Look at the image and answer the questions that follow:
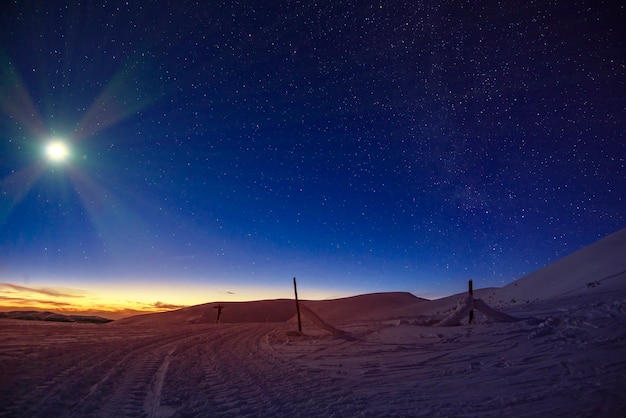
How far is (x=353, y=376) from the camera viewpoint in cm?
815

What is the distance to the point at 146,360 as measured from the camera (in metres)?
10.6

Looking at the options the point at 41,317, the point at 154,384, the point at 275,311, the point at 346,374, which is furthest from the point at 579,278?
the point at 275,311

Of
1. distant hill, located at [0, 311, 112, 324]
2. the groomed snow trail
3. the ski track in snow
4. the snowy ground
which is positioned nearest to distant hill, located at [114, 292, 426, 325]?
distant hill, located at [0, 311, 112, 324]

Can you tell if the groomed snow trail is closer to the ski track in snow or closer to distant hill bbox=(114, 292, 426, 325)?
the ski track in snow

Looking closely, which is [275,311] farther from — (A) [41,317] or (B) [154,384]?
(B) [154,384]

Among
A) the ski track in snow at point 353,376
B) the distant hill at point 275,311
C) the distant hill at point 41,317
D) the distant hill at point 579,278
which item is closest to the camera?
the ski track in snow at point 353,376

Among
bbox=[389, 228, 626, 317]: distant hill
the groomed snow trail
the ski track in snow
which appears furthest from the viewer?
bbox=[389, 228, 626, 317]: distant hill

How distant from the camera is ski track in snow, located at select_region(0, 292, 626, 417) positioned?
18.8ft

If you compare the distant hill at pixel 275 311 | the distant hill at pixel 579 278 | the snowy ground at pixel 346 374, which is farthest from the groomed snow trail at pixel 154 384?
the distant hill at pixel 275 311

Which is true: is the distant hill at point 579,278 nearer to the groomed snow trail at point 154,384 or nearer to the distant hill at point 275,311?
the groomed snow trail at point 154,384

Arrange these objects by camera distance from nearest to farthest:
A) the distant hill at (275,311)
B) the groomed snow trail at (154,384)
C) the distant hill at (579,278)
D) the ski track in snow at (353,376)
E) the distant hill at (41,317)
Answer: the ski track in snow at (353,376)
the groomed snow trail at (154,384)
the distant hill at (579,278)
the distant hill at (41,317)
the distant hill at (275,311)

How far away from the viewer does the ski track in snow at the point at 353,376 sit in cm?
573

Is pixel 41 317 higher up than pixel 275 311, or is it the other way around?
pixel 41 317

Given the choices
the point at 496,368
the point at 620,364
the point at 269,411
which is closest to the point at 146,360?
the point at 269,411
